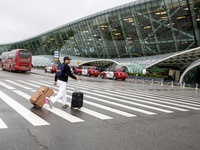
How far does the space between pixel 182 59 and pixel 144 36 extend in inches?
378

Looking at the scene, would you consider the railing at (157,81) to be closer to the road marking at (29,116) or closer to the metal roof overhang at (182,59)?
the metal roof overhang at (182,59)

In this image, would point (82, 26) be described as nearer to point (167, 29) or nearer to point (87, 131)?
point (167, 29)

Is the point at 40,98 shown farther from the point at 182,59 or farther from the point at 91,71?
the point at 182,59

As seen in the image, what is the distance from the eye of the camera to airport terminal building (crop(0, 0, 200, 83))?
3547 centimetres

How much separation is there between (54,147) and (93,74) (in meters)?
29.7

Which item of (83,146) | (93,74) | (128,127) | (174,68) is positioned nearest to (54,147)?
(83,146)

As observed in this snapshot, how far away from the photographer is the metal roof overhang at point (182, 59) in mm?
31303

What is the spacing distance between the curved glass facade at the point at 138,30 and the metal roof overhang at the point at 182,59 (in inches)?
96.3

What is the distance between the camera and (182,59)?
122 ft

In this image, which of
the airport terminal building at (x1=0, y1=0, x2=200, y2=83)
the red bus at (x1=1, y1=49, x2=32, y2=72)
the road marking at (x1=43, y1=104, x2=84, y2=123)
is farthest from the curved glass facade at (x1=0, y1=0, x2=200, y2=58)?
the road marking at (x1=43, y1=104, x2=84, y2=123)

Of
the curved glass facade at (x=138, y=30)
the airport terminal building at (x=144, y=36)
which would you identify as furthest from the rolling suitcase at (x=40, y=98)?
the curved glass facade at (x=138, y=30)

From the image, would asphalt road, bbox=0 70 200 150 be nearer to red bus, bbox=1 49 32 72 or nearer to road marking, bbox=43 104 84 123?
road marking, bbox=43 104 84 123

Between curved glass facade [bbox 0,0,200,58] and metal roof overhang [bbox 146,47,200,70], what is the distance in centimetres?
245

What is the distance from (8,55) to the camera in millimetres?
30438
